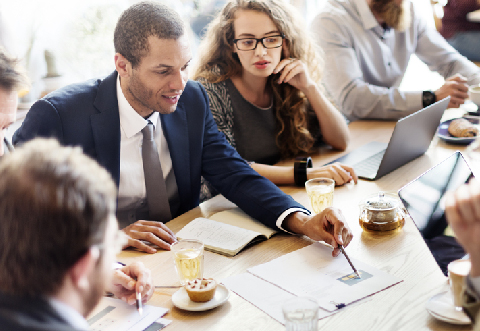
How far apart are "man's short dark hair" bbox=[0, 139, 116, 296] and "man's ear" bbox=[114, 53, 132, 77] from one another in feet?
3.35

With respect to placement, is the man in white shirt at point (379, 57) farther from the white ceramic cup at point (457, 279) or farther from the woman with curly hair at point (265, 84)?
the white ceramic cup at point (457, 279)

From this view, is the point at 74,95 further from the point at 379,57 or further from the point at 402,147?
the point at 379,57

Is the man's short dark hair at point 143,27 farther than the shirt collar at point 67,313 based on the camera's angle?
Yes

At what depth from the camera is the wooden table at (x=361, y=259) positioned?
3.33ft

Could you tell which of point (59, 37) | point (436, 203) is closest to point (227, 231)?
point (436, 203)

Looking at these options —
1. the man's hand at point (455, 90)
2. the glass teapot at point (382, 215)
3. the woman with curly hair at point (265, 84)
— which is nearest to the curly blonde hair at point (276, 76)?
the woman with curly hair at point (265, 84)

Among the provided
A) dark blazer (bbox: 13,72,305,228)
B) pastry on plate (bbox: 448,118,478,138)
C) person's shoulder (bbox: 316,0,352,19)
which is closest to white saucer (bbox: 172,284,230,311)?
dark blazer (bbox: 13,72,305,228)

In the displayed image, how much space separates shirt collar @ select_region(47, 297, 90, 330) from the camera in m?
0.65

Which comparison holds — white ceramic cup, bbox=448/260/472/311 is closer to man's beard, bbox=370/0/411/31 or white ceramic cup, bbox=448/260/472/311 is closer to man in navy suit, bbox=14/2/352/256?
man in navy suit, bbox=14/2/352/256

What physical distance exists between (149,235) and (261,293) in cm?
42

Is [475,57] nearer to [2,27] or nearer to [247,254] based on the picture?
[247,254]

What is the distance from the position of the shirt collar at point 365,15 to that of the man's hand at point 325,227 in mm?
1652

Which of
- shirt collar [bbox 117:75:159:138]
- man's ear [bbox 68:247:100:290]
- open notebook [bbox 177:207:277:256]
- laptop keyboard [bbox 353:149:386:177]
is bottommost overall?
open notebook [bbox 177:207:277:256]

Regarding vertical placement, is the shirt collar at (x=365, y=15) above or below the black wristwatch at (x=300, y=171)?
above
